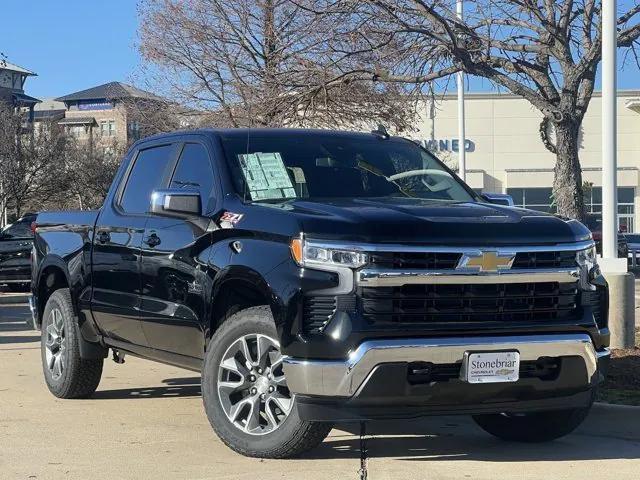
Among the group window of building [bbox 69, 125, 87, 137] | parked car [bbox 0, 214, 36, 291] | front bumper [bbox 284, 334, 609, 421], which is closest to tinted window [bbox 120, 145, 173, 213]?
front bumper [bbox 284, 334, 609, 421]

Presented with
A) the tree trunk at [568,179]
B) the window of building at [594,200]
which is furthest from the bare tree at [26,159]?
→ the tree trunk at [568,179]

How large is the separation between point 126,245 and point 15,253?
46.6 ft

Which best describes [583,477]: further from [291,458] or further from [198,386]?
[198,386]

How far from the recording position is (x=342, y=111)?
17672 millimetres

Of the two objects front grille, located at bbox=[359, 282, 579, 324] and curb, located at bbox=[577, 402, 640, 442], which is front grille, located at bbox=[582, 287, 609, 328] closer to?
front grille, located at bbox=[359, 282, 579, 324]

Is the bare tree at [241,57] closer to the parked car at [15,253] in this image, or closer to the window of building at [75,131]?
the parked car at [15,253]

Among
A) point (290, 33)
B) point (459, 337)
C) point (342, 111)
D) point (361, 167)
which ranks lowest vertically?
point (459, 337)

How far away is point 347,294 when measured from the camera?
5.41m

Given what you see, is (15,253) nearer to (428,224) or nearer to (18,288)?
(18,288)

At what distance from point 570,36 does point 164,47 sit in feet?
60.1

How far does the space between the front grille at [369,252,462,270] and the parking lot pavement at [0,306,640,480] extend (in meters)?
1.13

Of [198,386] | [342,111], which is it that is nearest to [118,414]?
[198,386]

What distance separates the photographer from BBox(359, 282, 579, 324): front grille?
5426mm

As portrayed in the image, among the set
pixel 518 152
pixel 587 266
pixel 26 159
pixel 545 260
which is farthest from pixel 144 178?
pixel 518 152
